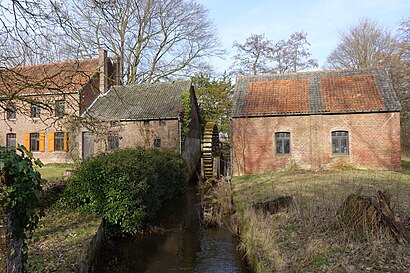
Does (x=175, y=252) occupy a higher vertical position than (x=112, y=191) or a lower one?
lower

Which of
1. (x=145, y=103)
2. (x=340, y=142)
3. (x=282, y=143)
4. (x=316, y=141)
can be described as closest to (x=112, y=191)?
(x=282, y=143)

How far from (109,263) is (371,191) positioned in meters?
7.44

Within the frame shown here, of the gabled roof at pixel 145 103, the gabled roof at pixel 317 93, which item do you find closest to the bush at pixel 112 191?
the gabled roof at pixel 317 93

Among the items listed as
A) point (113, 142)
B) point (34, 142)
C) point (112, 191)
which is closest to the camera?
point (112, 191)

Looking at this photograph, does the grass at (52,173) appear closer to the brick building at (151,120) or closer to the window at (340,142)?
the brick building at (151,120)

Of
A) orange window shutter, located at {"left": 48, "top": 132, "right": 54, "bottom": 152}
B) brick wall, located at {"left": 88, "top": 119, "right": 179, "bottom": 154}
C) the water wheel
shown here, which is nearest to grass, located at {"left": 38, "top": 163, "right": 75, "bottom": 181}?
orange window shutter, located at {"left": 48, "top": 132, "right": 54, "bottom": 152}

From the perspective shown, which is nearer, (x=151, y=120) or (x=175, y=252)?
(x=175, y=252)

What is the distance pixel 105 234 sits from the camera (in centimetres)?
726

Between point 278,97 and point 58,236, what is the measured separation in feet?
43.2

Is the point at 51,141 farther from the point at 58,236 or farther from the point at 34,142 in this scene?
the point at 58,236

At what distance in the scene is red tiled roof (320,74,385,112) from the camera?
14.8 m

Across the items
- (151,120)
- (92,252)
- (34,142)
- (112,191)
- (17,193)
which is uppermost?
(151,120)

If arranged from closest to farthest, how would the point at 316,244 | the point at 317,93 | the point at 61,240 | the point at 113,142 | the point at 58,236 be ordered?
the point at 316,244
the point at 61,240
the point at 58,236
the point at 317,93
the point at 113,142

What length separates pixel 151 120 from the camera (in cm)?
1852
